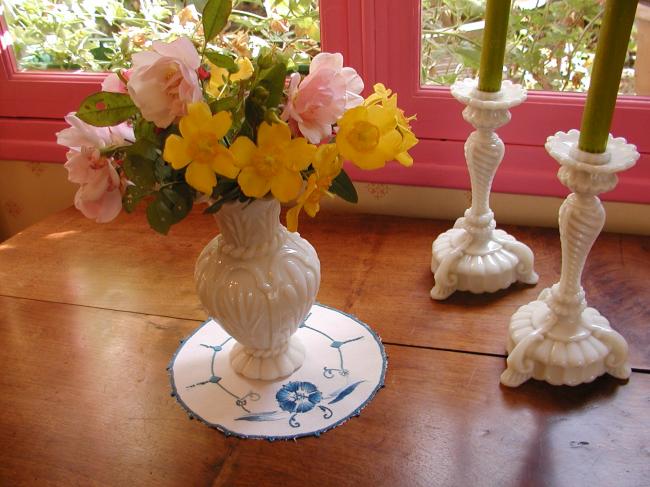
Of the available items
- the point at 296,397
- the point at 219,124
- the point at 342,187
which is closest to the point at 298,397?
the point at 296,397

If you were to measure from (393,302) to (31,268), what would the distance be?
24.0 inches

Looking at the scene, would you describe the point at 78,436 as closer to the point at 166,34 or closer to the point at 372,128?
the point at 372,128

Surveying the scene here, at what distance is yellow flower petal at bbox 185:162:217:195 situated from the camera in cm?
65

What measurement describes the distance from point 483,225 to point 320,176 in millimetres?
430

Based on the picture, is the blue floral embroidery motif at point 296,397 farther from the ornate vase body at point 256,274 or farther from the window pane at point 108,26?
the window pane at point 108,26

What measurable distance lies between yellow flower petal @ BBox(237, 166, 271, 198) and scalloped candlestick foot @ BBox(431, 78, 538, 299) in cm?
41

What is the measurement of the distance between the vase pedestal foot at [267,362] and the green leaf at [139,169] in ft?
1.00

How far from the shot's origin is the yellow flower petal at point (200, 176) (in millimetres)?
648

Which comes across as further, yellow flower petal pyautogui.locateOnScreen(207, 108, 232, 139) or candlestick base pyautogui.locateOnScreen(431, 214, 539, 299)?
candlestick base pyautogui.locateOnScreen(431, 214, 539, 299)

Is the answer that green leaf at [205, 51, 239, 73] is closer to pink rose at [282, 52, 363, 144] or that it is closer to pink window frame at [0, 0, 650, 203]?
pink rose at [282, 52, 363, 144]

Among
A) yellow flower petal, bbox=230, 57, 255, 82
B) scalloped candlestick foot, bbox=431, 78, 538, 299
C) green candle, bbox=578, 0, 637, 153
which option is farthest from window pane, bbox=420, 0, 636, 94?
yellow flower petal, bbox=230, 57, 255, 82

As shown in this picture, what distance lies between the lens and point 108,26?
4.58 ft

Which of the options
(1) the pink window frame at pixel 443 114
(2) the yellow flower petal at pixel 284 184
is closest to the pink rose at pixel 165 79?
(2) the yellow flower petal at pixel 284 184

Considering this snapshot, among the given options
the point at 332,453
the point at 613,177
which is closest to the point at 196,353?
the point at 332,453
